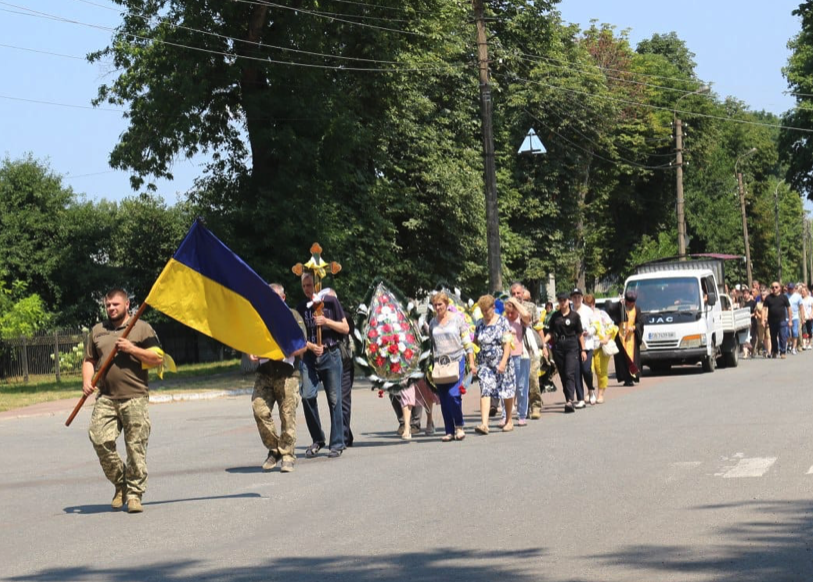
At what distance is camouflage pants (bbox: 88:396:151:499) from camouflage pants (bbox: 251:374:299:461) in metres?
2.21

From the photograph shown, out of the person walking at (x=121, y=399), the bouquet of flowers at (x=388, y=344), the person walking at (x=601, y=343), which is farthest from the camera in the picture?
the person walking at (x=601, y=343)

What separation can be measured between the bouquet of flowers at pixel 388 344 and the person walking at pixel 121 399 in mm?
5588

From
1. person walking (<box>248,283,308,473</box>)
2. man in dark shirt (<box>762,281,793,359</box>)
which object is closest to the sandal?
person walking (<box>248,283,308,473</box>)

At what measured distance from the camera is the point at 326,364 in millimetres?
14844

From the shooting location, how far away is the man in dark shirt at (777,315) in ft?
115

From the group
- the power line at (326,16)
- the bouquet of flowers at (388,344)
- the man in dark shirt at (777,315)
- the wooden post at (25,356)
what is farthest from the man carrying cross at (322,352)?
the wooden post at (25,356)

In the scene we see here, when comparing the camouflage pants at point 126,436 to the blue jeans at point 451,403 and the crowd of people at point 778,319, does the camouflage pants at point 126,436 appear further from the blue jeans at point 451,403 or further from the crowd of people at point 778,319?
the crowd of people at point 778,319

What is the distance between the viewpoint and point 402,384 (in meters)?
16.7

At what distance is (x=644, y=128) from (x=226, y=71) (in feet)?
119

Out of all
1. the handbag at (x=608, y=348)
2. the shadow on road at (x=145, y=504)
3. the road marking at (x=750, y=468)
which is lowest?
the road marking at (x=750, y=468)

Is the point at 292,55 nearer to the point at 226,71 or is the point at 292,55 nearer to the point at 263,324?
the point at 226,71

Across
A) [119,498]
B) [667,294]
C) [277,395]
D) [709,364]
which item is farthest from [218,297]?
[709,364]

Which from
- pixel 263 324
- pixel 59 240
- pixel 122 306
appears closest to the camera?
pixel 122 306

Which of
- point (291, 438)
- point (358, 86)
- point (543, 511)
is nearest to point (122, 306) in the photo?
point (291, 438)
